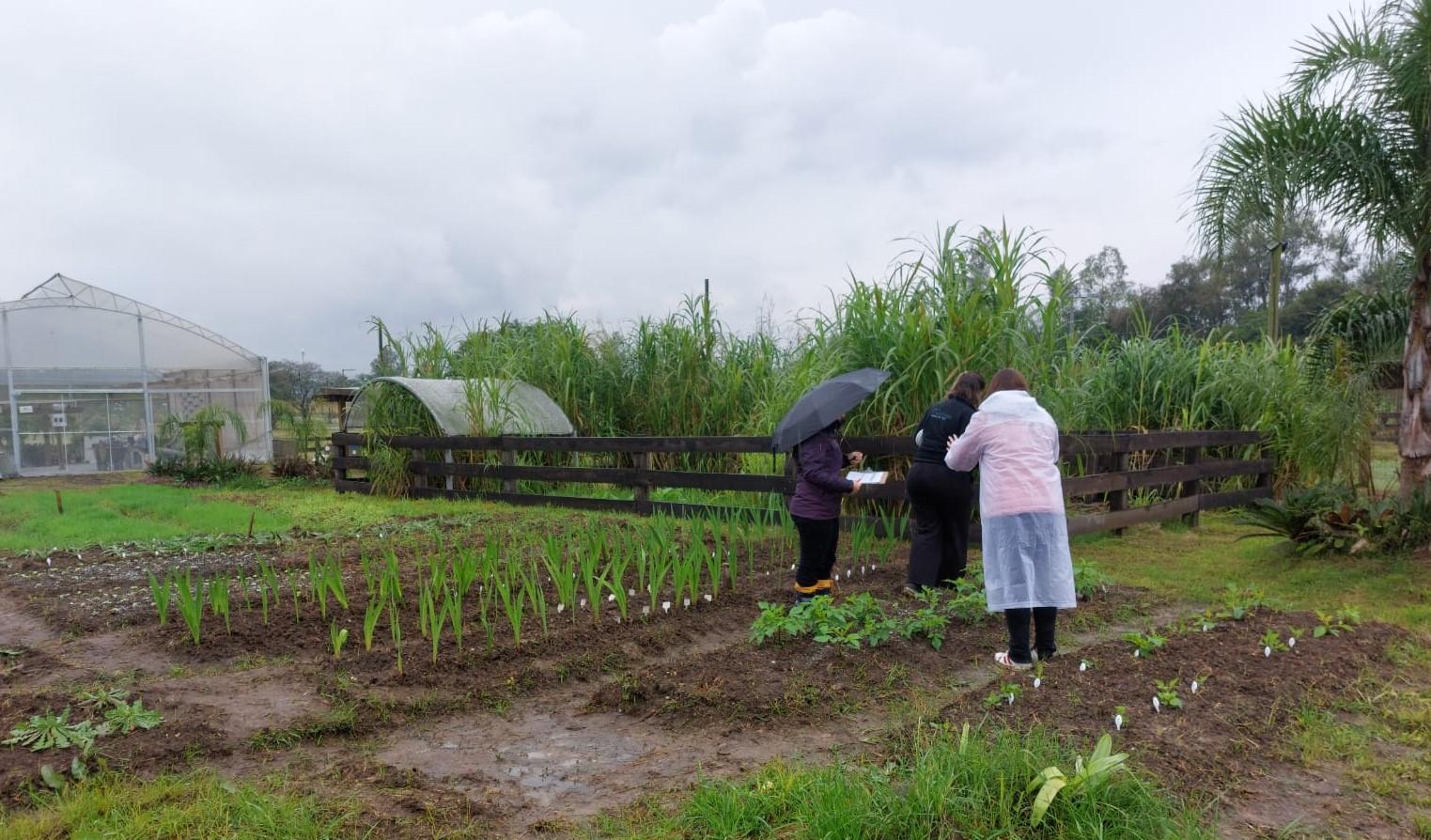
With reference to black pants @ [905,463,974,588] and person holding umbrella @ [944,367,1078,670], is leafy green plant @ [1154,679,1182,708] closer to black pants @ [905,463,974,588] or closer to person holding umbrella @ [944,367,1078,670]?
person holding umbrella @ [944,367,1078,670]

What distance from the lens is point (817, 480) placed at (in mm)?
5594

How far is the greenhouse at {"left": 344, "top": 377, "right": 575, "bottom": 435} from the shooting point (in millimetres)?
12453

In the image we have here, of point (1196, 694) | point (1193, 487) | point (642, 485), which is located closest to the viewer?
point (1196, 694)

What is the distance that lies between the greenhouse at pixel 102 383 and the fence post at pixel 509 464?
909 centimetres

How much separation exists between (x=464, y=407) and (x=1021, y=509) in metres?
9.78

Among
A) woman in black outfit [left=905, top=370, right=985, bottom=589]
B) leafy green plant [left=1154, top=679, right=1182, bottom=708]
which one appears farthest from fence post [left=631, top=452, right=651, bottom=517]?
leafy green plant [left=1154, top=679, right=1182, bottom=708]

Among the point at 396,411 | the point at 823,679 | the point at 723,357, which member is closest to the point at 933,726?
the point at 823,679

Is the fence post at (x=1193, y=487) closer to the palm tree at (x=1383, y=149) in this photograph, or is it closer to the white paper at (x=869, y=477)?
the palm tree at (x=1383, y=149)

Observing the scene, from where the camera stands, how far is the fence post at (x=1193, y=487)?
370 inches

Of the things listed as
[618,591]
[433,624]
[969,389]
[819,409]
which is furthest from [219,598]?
[969,389]

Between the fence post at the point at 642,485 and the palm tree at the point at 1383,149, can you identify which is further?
the fence post at the point at 642,485

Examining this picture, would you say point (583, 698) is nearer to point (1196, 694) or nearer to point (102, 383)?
point (1196, 694)

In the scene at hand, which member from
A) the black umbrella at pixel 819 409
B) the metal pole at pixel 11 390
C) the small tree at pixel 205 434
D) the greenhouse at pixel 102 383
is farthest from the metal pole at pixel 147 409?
the black umbrella at pixel 819 409

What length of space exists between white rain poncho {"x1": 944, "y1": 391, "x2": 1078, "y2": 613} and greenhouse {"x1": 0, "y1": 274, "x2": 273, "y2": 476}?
17.4m
